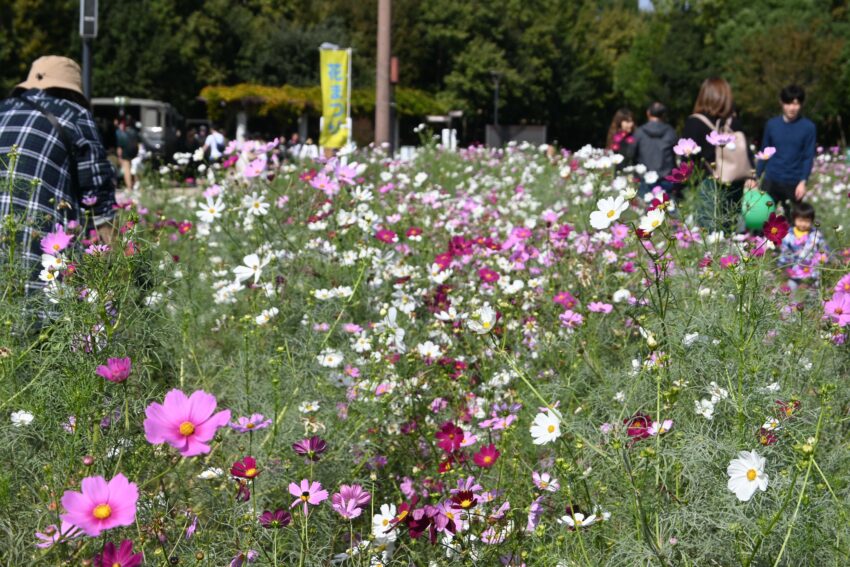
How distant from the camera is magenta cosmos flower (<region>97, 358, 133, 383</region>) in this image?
1.62m

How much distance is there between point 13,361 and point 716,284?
1.80m

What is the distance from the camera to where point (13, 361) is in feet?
6.95

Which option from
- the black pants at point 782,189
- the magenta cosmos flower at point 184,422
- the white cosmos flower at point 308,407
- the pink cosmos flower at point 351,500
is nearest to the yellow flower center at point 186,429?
the magenta cosmos flower at point 184,422

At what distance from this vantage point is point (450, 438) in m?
2.25

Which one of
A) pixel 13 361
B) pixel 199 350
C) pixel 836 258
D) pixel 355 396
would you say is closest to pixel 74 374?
pixel 13 361

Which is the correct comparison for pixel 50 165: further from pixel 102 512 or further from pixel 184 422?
pixel 102 512

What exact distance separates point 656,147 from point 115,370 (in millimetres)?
6051

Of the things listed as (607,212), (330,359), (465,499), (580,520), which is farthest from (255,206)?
(580,520)

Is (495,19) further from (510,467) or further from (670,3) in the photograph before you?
(510,467)

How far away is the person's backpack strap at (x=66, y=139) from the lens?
3453 mm

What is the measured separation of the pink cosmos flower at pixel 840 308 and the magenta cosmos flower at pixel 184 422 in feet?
5.41

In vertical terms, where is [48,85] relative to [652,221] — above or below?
above

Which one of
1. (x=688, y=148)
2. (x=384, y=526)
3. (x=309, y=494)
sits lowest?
(x=384, y=526)

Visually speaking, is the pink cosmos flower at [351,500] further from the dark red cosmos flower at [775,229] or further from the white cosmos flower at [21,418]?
the dark red cosmos flower at [775,229]
